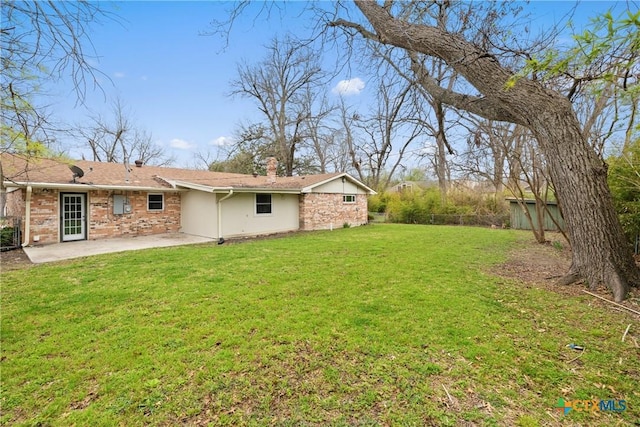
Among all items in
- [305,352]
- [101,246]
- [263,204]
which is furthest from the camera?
[263,204]

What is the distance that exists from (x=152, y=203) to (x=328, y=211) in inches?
321

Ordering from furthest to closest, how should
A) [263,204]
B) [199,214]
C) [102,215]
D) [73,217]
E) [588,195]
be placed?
[263,204] < [199,214] < [102,215] < [73,217] < [588,195]

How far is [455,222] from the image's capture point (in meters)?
17.7

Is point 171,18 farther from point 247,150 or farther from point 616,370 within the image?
point 247,150

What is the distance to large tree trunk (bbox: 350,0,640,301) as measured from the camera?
419 centimetres

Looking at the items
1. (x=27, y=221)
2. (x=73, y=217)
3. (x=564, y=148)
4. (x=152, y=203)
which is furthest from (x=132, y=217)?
(x=564, y=148)

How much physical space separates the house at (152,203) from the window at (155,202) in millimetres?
39

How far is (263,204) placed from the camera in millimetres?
13070

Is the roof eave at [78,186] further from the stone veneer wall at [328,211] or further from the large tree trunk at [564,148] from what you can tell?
the large tree trunk at [564,148]

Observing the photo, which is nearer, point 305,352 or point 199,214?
point 305,352

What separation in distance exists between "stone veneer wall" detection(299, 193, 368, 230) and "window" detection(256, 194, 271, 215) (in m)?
1.85

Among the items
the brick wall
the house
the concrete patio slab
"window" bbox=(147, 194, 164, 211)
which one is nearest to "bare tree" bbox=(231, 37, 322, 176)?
the house

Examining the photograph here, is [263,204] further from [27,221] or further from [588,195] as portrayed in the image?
[588,195]

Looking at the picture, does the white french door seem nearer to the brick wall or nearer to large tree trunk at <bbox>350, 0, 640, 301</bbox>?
the brick wall
